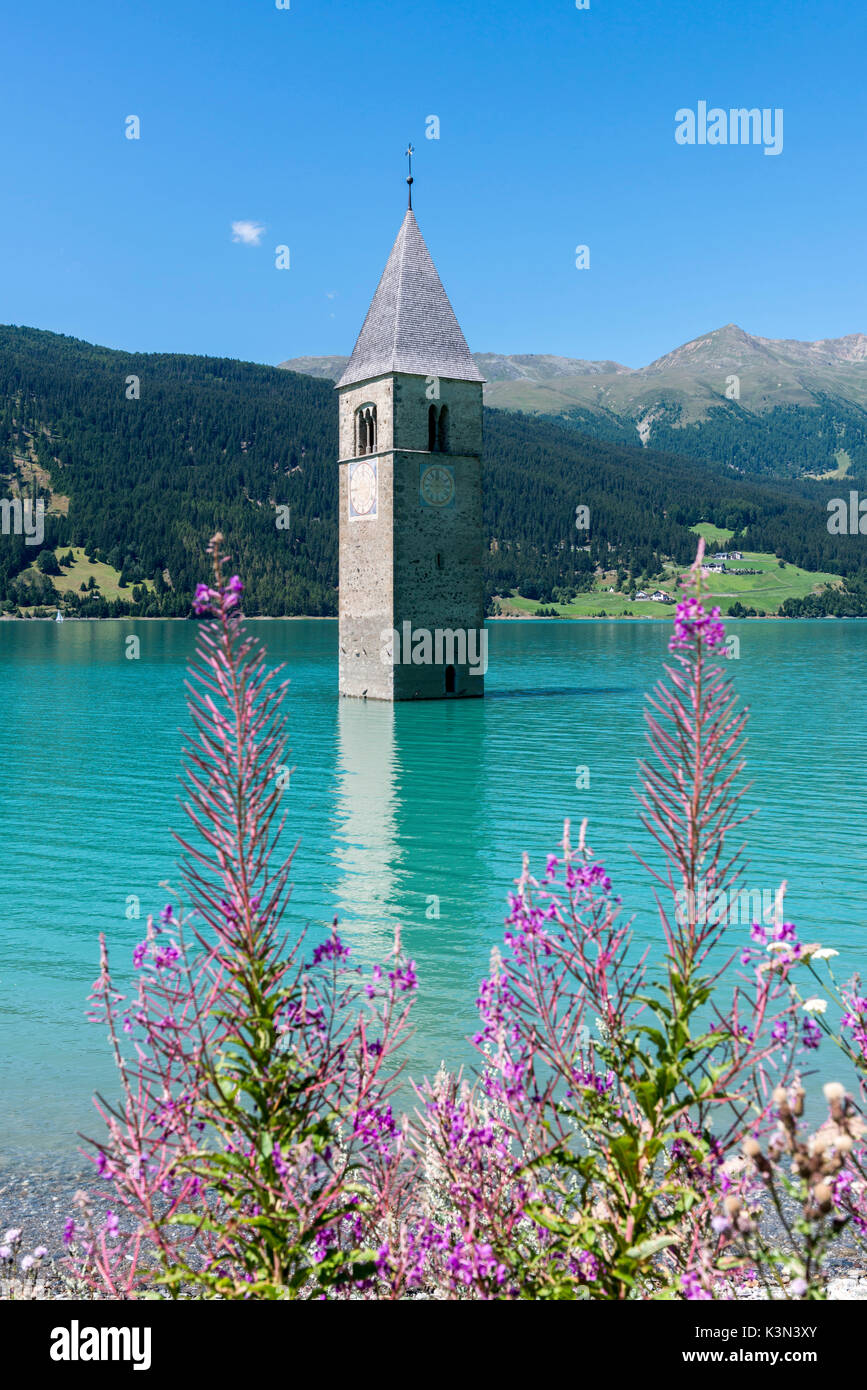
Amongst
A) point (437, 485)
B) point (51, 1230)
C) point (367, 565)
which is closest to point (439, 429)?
point (437, 485)

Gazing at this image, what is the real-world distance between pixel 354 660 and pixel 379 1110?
168ft

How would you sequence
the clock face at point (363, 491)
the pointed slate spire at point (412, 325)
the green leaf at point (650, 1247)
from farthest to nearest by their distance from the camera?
the clock face at point (363, 491)
the pointed slate spire at point (412, 325)
the green leaf at point (650, 1247)

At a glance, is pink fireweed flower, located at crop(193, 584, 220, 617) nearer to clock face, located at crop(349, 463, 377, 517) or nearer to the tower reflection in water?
the tower reflection in water

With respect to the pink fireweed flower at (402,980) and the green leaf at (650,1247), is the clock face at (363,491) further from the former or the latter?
the green leaf at (650,1247)

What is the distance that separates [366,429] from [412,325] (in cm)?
549

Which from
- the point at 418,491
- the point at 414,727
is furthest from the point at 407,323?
the point at 414,727

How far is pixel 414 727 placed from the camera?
4394 centimetres

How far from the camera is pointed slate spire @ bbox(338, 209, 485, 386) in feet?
172

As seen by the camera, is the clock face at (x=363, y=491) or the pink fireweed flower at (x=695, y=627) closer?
the pink fireweed flower at (x=695, y=627)

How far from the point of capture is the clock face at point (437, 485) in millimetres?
52188

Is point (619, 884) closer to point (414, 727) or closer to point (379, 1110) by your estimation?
point (379, 1110)

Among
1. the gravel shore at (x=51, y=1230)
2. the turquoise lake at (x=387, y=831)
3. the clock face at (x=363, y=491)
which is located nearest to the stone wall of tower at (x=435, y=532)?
the clock face at (x=363, y=491)
